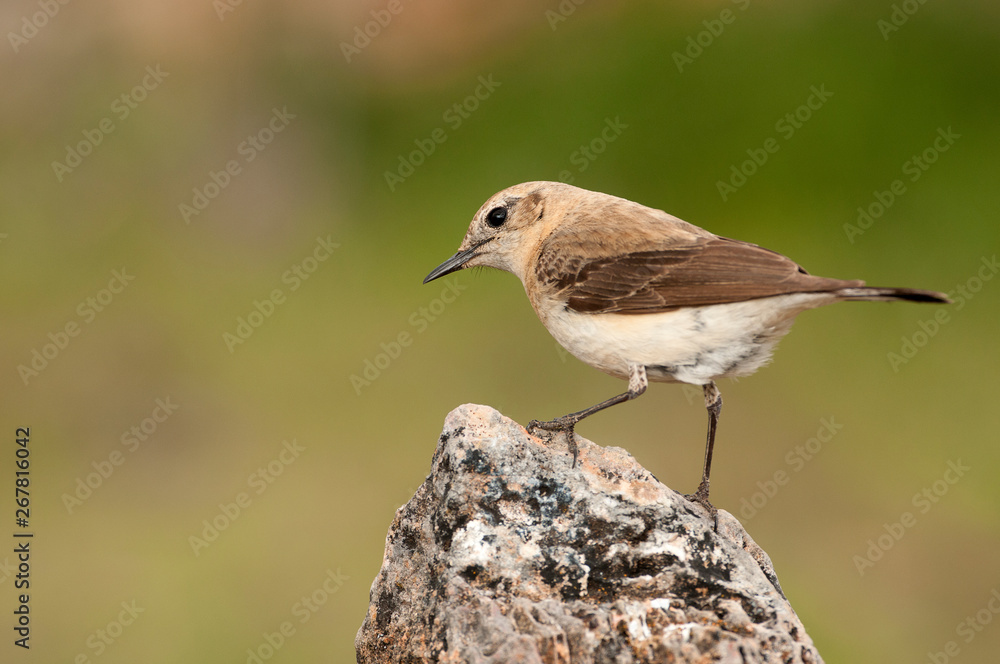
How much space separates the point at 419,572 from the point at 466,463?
2.34 ft

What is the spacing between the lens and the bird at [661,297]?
20.8 feet

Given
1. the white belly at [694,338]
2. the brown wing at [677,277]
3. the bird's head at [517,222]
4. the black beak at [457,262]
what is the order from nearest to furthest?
the brown wing at [677,277] < the white belly at [694,338] < the bird's head at [517,222] < the black beak at [457,262]

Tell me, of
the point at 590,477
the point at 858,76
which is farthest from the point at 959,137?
the point at 590,477

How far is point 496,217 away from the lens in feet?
25.0

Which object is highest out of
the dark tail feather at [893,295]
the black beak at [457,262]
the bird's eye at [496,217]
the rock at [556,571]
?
the dark tail feather at [893,295]

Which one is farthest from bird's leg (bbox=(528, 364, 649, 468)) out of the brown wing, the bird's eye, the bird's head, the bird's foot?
the bird's eye

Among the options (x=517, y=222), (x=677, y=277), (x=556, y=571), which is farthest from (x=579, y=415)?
(x=517, y=222)

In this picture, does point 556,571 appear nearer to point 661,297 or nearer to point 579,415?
point 579,415

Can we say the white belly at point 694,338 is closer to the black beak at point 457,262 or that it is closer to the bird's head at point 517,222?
the bird's head at point 517,222

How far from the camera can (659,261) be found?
22.4 feet

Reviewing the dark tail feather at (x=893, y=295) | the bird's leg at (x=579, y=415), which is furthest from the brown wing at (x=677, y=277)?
the bird's leg at (x=579, y=415)

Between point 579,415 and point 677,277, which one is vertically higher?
point 677,277

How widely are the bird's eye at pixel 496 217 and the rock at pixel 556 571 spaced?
223 cm

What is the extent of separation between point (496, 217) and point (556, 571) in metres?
3.21
